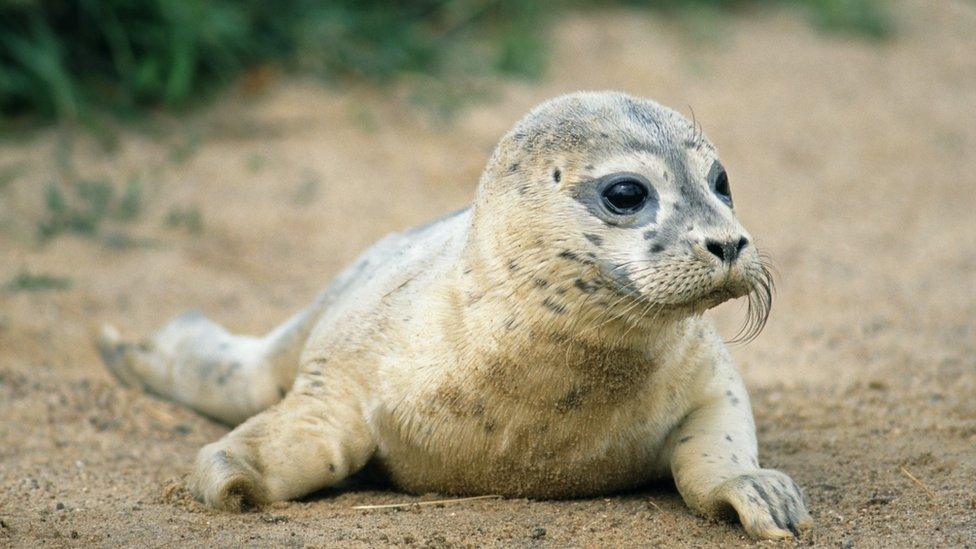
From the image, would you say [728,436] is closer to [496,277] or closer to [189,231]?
[496,277]

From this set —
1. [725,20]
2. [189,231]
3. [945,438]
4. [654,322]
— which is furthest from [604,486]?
[725,20]

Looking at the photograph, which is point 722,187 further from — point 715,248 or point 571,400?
point 571,400

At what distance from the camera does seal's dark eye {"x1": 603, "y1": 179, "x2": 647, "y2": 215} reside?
3408 mm

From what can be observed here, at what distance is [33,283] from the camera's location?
633 cm

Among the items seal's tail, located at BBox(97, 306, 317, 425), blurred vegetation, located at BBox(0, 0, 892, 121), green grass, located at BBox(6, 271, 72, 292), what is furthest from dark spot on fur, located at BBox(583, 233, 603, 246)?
blurred vegetation, located at BBox(0, 0, 892, 121)

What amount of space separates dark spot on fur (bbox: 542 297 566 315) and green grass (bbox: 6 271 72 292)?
149 inches

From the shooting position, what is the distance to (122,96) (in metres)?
8.22

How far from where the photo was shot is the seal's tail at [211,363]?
4816 millimetres

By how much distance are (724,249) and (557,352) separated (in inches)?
22.7

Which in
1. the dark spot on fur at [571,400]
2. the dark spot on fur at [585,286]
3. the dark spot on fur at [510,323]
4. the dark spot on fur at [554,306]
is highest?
the dark spot on fur at [585,286]

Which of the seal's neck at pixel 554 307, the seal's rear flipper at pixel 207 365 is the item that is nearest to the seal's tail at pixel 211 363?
the seal's rear flipper at pixel 207 365

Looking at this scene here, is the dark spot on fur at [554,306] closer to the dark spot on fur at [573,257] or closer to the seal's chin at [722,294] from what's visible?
the dark spot on fur at [573,257]

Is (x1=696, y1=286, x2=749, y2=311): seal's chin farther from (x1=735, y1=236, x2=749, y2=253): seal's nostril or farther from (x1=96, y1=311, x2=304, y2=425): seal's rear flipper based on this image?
(x1=96, y1=311, x2=304, y2=425): seal's rear flipper

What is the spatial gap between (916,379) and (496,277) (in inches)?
89.9
